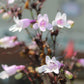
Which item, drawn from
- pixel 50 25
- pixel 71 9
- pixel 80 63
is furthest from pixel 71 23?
pixel 71 9

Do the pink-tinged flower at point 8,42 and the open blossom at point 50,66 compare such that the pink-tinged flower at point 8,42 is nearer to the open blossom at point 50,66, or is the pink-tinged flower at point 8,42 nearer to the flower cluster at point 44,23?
the flower cluster at point 44,23

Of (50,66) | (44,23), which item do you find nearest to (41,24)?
(44,23)

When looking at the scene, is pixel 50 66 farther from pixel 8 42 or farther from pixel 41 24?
pixel 8 42

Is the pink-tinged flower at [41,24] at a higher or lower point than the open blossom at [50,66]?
higher

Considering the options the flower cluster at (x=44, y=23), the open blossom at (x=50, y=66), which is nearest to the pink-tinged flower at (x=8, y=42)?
the flower cluster at (x=44, y=23)

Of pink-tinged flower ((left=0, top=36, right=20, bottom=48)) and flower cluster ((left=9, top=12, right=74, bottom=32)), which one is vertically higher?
flower cluster ((left=9, top=12, right=74, bottom=32))

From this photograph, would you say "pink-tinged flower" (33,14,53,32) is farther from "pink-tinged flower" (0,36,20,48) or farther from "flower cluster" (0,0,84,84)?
"pink-tinged flower" (0,36,20,48)

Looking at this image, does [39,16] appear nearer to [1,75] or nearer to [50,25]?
[50,25]

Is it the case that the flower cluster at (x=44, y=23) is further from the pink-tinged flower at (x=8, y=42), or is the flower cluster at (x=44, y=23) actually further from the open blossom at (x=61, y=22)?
the pink-tinged flower at (x=8, y=42)

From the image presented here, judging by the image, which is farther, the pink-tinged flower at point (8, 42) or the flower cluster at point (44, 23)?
the pink-tinged flower at point (8, 42)

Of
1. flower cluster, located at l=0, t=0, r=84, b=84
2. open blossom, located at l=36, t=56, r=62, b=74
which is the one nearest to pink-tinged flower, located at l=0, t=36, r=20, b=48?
flower cluster, located at l=0, t=0, r=84, b=84

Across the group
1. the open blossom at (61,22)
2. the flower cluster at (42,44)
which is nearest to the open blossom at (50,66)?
the flower cluster at (42,44)
